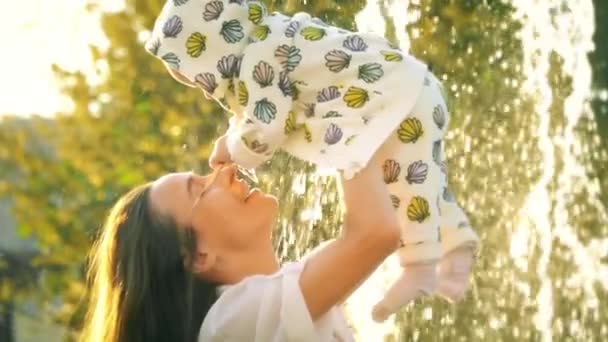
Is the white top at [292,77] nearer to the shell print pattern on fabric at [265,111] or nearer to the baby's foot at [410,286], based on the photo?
the shell print pattern on fabric at [265,111]

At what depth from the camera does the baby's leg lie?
2422mm

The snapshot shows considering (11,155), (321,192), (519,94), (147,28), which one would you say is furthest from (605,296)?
(11,155)

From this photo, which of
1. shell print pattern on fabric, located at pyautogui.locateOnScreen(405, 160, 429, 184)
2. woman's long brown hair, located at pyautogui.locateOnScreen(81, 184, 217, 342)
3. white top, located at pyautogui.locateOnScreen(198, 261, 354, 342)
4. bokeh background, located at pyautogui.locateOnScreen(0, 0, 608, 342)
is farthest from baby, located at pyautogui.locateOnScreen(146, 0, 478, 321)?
bokeh background, located at pyautogui.locateOnScreen(0, 0, 608, 342)

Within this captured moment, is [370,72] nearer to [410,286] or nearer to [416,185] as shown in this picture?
[416,185]

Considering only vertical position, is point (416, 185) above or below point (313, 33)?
below

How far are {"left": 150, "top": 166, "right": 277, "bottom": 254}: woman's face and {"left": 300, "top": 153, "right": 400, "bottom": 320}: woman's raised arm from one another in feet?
0.51

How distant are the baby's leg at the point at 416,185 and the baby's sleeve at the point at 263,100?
0.62 ft

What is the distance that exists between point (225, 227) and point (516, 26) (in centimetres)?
272

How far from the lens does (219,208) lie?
268 centimetres

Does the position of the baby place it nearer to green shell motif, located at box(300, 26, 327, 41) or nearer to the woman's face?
green shell motif, located at box(300, 26, 327, 41)

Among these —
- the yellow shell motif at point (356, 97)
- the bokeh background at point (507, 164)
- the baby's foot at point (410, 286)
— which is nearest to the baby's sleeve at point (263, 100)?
the yellow shell motif at point (356, 97)

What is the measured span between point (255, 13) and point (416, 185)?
418mm

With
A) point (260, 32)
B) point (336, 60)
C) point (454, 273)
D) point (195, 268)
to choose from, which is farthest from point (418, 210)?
point (195, 268)

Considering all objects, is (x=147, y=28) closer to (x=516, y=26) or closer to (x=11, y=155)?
(x=11, y=155)
